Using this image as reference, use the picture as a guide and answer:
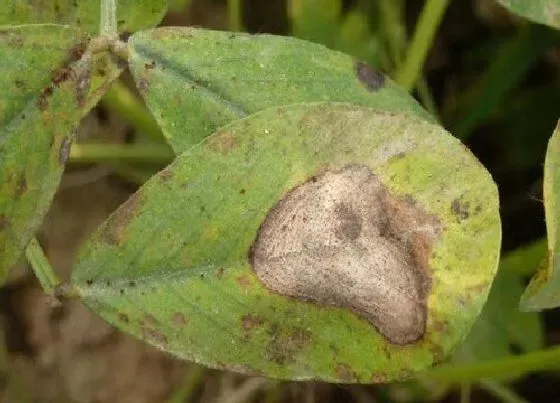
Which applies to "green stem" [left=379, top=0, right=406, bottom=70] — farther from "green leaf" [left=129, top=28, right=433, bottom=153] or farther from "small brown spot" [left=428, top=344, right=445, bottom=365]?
"small brown spot" [left=428, top=344, right=445, bottom=365]

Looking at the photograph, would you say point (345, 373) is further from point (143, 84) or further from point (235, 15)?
point (235, 15)

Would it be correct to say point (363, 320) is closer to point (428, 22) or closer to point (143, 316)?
point (143, 316)

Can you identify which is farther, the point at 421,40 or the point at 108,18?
the point at 421,40

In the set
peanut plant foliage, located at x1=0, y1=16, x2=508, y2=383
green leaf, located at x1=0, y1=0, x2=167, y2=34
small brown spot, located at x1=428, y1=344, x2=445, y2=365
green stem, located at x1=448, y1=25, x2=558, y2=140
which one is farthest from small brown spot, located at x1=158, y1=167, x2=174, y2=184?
green stem, located at x1=448, y1=25, x2=558, y2=140

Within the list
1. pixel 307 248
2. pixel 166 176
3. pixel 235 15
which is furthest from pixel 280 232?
pixel 235 15

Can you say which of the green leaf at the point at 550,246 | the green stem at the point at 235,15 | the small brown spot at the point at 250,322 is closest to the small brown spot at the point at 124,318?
the small brown spot at the point at 250,322

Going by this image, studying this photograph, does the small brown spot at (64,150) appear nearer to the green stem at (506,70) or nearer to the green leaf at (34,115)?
the green leaf at (34,115)

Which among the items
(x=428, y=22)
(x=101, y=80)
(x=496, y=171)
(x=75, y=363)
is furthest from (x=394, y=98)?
(x=75, y=363)
